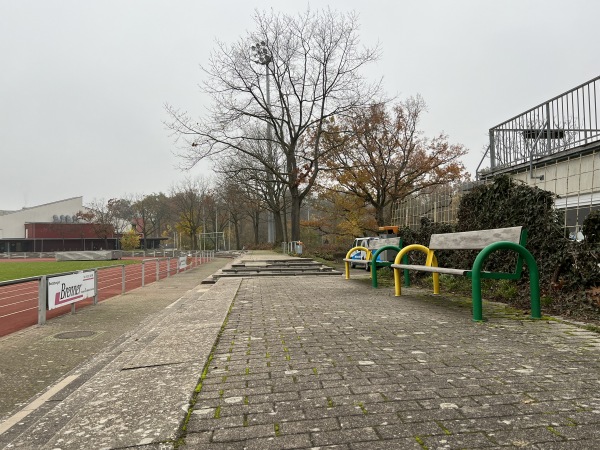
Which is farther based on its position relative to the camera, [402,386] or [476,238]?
[476,238]

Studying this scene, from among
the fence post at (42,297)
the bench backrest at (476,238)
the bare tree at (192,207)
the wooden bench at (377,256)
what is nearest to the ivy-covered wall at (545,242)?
the bench backrest at (476,238)

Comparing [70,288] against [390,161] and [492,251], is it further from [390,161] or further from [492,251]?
[390,161]

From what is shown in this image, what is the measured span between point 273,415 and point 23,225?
87735 mm

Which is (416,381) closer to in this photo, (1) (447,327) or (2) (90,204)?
(1) (447,327)

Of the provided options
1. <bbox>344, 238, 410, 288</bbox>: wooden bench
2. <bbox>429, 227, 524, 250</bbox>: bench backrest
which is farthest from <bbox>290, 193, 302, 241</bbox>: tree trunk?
<bbox>429, 227, 524, 250</bbox>: bench backrest

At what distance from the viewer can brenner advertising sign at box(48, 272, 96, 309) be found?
7906 millimetres

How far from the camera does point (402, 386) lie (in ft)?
10.2

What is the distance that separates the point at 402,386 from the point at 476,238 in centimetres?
465

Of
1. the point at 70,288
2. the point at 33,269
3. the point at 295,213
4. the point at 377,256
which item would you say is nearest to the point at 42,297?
the point at 70,288

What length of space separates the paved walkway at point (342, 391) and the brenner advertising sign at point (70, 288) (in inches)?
129

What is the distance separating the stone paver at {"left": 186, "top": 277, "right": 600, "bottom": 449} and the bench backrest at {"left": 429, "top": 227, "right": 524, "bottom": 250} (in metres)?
1.25

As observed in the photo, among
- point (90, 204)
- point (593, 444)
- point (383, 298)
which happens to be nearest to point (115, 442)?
point (593, 444)

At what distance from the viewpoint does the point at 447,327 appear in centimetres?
520

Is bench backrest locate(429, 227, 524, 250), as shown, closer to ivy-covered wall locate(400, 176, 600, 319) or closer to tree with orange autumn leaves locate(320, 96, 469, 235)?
ivy-covered wall locate(400, 176, 600, 319)
